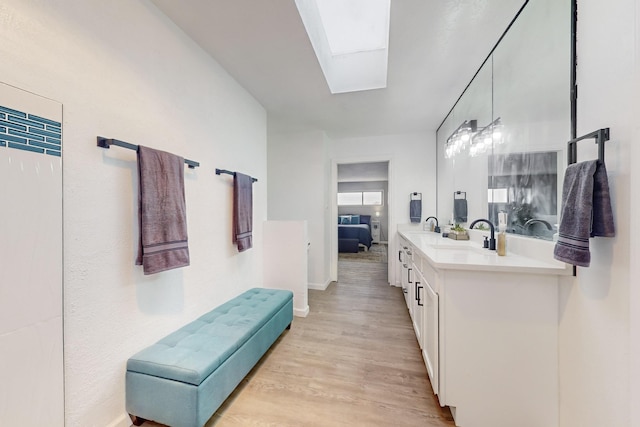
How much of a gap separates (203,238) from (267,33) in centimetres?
161

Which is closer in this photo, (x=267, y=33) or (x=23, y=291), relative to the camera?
(x=23, y=291)

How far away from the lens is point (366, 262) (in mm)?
5492

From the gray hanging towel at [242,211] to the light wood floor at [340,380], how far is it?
102cm

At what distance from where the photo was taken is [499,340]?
130cm

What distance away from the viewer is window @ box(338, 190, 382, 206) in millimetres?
8711

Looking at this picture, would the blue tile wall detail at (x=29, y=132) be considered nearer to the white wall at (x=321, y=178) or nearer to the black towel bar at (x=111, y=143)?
the black towel bar at (x=111, y=143)

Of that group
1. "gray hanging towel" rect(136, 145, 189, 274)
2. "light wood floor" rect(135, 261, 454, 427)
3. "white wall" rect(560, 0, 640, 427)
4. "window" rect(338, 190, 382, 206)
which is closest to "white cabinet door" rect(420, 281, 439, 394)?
"light wood floor" rect(135, 261, 454, 427)

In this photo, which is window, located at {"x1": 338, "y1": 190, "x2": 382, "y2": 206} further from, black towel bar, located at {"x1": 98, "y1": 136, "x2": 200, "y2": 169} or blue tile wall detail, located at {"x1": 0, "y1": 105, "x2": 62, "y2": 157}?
blue tile wall detail, located at {"x1": 0, "y1": 105, "x2": 62, "y2": 157}

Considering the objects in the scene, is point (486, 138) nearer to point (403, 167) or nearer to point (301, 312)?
point (403, 167)

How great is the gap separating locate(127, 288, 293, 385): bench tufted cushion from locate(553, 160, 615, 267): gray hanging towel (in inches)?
70.9

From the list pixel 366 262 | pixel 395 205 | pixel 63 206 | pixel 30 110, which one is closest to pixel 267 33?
pixel 30 110

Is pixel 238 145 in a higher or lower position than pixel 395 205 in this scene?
higher

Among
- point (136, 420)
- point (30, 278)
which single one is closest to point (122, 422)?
point (136, 420)

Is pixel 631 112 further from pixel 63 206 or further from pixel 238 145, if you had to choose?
pixel 238 145
